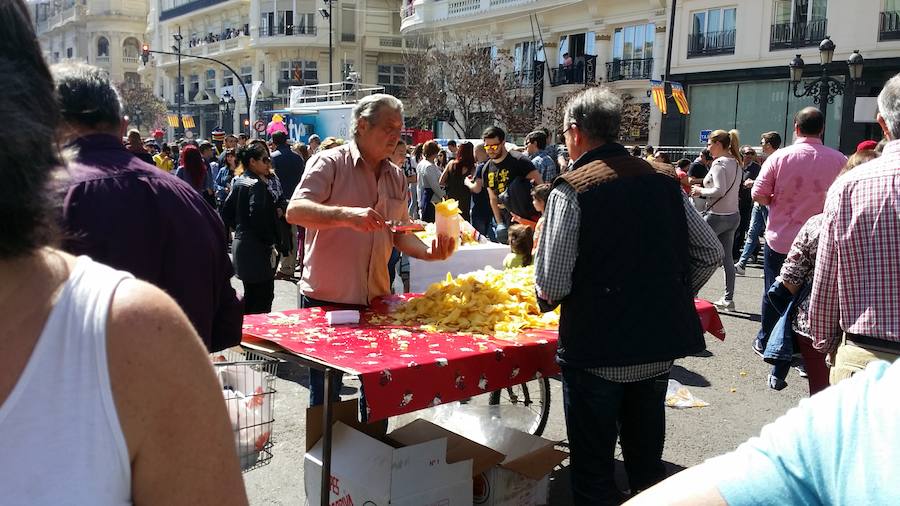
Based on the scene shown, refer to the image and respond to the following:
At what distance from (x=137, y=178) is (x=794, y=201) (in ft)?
19.4

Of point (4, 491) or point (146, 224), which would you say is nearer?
point (4, 491)

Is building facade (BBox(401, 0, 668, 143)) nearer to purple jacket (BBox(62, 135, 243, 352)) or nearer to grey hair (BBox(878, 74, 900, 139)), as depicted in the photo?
grey hair (BBox(878, 74, 900, 139))

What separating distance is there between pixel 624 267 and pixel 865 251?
0.88 m

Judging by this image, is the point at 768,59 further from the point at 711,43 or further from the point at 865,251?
the point at 865,251

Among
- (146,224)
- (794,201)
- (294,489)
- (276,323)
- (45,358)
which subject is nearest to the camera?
(45,358)

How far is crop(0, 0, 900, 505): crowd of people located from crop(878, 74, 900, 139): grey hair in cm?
2

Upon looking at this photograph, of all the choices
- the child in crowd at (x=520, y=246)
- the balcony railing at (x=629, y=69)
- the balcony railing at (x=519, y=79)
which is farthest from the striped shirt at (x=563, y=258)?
the balcony railing at (x=519, y=79)

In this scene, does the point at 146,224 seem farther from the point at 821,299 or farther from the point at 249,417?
the point at 821,299

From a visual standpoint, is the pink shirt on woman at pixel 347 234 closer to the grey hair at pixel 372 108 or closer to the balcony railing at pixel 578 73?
the grey hair at pixel 372 108

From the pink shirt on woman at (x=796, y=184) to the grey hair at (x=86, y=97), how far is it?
5752 mm

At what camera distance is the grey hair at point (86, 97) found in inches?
90.2

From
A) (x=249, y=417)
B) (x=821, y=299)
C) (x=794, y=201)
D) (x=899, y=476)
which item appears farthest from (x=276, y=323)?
(x=794, y=201)

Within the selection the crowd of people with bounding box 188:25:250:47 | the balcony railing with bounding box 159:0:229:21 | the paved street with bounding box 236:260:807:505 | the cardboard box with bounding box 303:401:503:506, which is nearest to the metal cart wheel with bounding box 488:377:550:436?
the paved street with bounding box 236:260:807:505

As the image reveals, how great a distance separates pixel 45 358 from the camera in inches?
39.8
